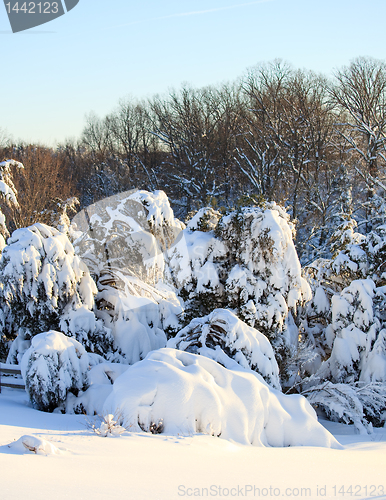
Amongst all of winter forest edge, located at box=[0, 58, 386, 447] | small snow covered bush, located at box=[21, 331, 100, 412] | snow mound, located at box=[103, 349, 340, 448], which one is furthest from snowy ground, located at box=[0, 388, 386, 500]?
small snow covered bush, located at box=[21, 331, 100, 412]

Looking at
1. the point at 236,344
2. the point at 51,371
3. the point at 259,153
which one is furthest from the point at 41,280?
the point at 259,153

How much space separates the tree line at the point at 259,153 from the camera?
27016 millimetres

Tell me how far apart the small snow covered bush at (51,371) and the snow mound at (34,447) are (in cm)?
356

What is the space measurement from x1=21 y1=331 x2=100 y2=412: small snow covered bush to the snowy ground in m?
1.53

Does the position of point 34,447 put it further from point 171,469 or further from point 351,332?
point 351,332

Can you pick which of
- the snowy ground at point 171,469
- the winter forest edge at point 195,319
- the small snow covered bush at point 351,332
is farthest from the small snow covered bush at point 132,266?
the snowy ground at point 171,469

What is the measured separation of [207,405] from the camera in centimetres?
585

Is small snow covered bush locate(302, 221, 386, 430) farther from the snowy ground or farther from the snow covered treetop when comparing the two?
the snow covered treetop

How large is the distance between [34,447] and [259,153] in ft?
95.1

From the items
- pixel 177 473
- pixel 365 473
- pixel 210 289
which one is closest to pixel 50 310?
pixel 210 289

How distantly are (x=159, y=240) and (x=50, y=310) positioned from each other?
10.2ft

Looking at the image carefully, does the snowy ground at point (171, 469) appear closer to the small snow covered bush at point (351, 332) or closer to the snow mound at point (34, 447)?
the snow mound at point (34, 447)

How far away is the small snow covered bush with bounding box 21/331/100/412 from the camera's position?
7691 mm

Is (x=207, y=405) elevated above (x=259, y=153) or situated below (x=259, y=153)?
below
